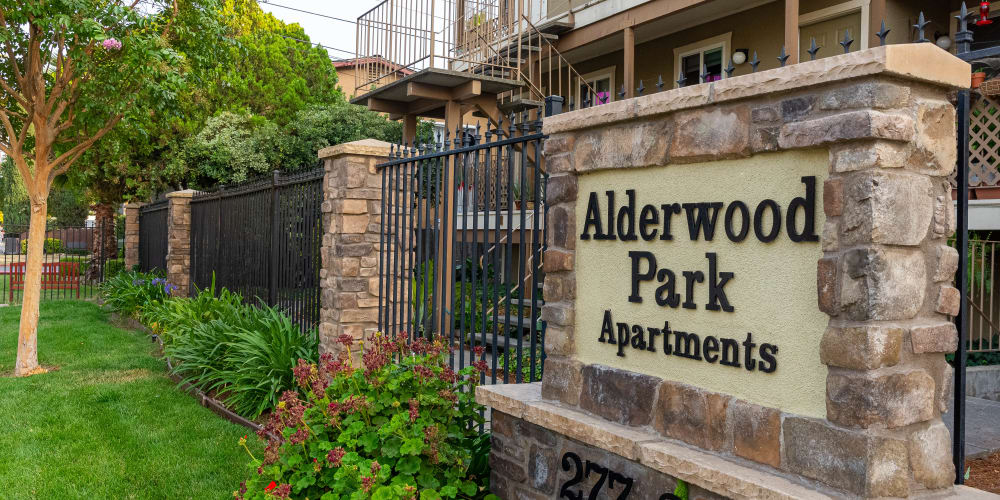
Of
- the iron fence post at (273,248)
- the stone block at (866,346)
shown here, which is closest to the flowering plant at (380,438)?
the stone block at (866,346)

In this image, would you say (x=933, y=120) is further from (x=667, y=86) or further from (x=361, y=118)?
(x=361, y=118)

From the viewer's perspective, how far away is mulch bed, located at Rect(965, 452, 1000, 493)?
434 centimetres

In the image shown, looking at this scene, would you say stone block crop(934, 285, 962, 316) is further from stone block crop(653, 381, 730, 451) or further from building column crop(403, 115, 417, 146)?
building column crop(403, 115, 417, 146)

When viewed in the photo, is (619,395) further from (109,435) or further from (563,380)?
(109,435)

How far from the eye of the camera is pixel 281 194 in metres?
8.01

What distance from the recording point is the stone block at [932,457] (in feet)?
7.68

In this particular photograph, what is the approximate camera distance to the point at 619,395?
10.7 feet

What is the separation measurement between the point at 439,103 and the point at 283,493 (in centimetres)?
841

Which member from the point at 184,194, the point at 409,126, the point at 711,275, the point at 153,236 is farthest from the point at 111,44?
the point at 153,236

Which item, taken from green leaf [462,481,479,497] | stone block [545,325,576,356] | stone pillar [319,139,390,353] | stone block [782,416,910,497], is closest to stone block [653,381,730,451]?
stone block [782,416,910,497]

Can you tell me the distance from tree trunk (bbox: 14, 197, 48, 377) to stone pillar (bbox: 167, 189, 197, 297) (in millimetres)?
3845

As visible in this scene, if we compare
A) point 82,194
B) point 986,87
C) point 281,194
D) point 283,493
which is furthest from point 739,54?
point 82,194

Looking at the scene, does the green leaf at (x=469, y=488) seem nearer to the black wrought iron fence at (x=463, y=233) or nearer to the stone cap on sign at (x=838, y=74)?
the black wrought iron fence at (x=463, y=233)

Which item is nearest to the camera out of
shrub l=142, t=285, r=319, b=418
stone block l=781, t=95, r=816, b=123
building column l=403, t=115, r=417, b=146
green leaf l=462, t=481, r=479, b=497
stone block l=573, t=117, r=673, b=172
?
stone block l=781, t=95, r=816, b=123
